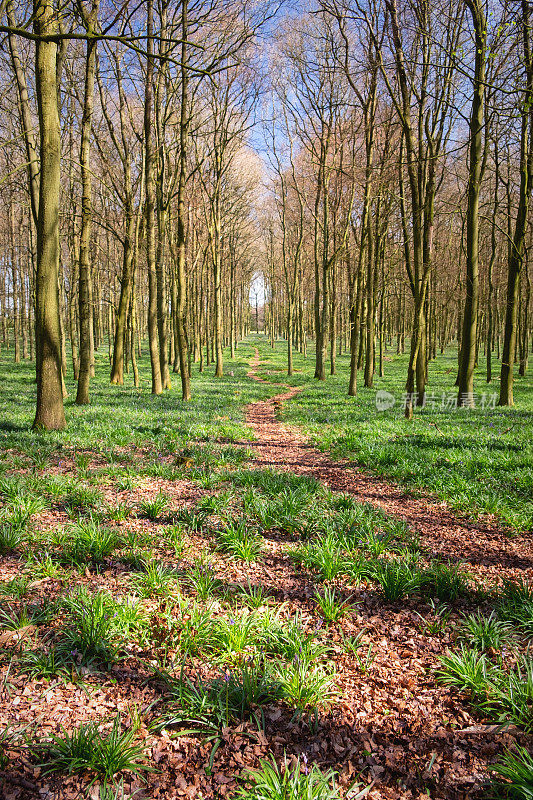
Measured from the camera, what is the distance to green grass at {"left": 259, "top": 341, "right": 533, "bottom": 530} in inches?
213

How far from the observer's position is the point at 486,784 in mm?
1835

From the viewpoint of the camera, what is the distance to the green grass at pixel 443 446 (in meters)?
5.40

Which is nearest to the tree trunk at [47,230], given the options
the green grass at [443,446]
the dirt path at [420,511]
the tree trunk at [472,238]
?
the dirt path at [420,511]

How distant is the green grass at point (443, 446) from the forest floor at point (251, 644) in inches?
27.2

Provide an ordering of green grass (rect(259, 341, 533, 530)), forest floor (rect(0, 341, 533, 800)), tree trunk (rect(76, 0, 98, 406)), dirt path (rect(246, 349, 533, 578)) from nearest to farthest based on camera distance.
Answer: forest floor (rect(0, 341, 533, 800)), dirt path (rect(246, 349, 533, 578)), green grass (rect(259, 341, 533, 530)), tree trunk (rect(76, 0, 98, 406))

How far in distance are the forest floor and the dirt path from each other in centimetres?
4

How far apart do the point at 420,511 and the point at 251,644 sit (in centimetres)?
326

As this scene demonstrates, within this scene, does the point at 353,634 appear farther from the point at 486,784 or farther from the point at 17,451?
the point at 17,451

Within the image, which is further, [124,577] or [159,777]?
[124,577]

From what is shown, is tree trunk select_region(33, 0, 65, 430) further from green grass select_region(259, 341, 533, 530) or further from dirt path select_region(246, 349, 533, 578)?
green grass select_region(259, 341, 533, 530)

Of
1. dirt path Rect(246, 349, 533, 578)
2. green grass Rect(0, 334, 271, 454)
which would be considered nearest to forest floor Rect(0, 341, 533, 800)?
dirt path Rect(246, 349, 533, 578)

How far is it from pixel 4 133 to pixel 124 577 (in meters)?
23.8

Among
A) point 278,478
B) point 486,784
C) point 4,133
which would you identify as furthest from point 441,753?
point 4,133

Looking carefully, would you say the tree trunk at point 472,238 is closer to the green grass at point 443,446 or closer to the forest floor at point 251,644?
the green grass at point 443,446
